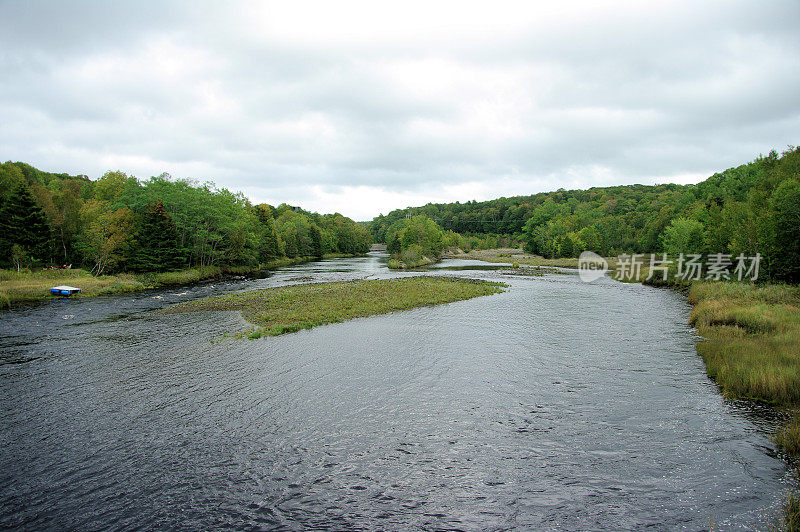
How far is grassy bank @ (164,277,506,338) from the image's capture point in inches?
1072

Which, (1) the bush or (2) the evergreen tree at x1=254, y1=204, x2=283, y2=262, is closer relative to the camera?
(2) the evergreen tree at x1=254, y1=204, x2=283, y2=262

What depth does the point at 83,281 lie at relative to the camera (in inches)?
1663

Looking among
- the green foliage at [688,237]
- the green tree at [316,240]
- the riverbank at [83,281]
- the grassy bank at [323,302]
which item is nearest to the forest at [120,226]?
the riverbank at [83,281]

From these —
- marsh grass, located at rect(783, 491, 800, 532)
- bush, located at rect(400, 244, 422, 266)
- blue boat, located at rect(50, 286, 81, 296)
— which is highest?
bush, located at rect(400, 244, 422, 266)

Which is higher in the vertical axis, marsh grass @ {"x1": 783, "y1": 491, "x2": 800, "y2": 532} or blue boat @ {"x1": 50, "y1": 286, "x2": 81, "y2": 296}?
blue boat @ {"x1": 50, "y1": 286, "x2": 81, "y2": 296}

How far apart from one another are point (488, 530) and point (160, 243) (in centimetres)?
5543

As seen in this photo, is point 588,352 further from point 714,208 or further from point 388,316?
point 714,208

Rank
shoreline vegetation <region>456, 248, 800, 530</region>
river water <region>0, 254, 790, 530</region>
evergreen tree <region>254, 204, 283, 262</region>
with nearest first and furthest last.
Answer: river water <region>0, 254, 790, 530</region> → shoreline vegetation <region>456, 248, 800, 530</region> → evergreen tree <region>254, 204, 283, 262</region>

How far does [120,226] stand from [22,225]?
375 inches

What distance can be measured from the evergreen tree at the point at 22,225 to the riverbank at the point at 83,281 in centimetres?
397

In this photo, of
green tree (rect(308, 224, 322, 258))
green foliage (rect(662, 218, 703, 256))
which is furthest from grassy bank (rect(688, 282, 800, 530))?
green tree (rect(308, 224, 322, 258))

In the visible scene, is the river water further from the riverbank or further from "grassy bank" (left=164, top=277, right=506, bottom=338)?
the riverbank

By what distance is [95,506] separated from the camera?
876cm

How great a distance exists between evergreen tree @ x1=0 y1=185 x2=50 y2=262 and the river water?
32.0m
